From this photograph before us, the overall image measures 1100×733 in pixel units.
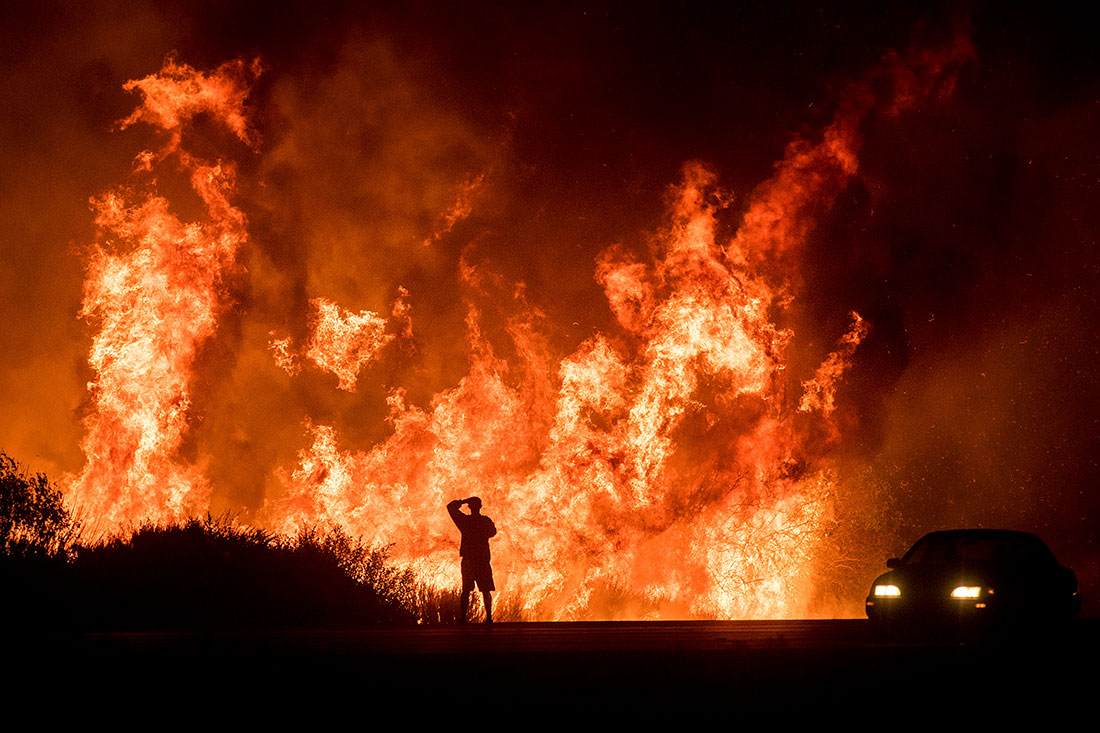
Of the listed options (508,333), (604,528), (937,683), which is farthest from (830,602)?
(937,683)

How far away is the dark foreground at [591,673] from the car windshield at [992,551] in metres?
0.92

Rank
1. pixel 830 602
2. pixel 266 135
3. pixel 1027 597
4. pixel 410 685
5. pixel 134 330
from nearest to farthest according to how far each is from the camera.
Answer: pixel 410 685 → pixel 1027 597 → pixel 134 330 → pixel 830 602 → pixel 266 135

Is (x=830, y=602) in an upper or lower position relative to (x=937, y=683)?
upper

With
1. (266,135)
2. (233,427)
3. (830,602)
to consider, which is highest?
(266,135)

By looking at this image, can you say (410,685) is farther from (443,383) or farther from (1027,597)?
(443,383)

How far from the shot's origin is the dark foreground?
20.9 ft

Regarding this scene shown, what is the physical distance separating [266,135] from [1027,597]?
2616cm

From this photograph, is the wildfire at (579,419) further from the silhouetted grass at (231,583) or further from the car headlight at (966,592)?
the car headlight at (966,592)

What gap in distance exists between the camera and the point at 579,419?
2786 cm

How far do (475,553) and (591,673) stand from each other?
8.83m

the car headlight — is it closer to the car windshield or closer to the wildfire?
the car windshield

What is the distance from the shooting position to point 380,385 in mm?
31812

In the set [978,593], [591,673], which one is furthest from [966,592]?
[591,673]

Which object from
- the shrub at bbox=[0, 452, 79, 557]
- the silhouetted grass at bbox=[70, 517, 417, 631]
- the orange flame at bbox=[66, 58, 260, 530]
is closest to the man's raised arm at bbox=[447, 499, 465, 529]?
the silhouetted grass at bbox=[70, 517, 417, 631]
